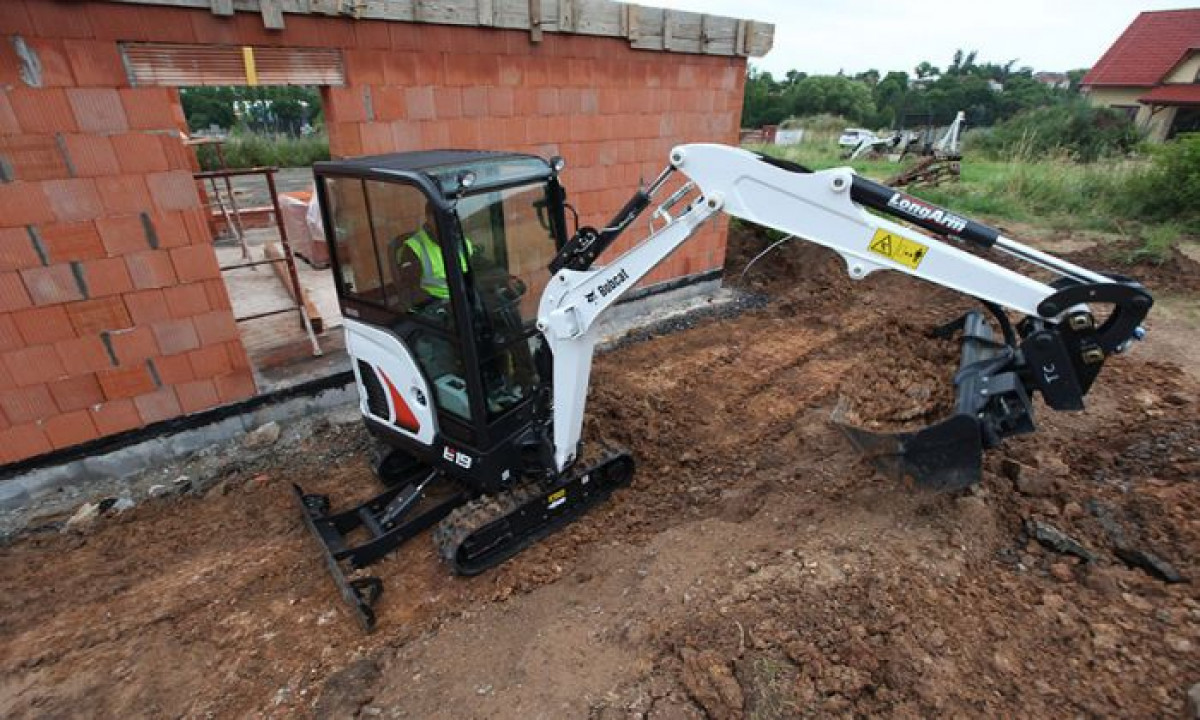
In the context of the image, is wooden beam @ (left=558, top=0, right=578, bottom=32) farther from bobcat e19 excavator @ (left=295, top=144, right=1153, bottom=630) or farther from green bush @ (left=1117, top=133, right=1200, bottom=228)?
green bush @ (left=1117, top=133, right=1200, bottom=228)

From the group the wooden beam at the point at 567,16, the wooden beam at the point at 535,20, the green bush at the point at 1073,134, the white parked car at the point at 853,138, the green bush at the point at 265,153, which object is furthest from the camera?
the white parked car at the point at 853,138

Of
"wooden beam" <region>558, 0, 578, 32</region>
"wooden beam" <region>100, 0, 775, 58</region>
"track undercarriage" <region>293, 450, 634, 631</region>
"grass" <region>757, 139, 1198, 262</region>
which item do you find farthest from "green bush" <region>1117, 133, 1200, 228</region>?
"track undercarriage" <region>293, 450, 634, 631</region>

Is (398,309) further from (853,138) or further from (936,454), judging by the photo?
(853,138)

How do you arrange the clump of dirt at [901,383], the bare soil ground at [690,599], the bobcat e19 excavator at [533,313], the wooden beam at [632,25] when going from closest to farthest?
the bare soil ground at [690,599]
the bobcat e19 excavator at [533,313]
the clump of dirt at [901,383]
the wooden beam at [632,25]

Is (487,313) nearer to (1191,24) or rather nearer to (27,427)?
(27,427)

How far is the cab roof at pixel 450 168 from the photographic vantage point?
300 centimetres

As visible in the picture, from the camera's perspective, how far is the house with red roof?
76.2 feet

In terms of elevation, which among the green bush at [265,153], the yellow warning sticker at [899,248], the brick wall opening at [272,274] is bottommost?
the green bush at [265,153]

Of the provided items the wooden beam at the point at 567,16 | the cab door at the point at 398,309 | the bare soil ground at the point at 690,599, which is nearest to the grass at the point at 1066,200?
the bare soil ground at the point at 690,599

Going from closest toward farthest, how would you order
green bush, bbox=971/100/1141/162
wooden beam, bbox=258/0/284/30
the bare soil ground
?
the bare soil ground < wooden beam, bbox=258/0/284/30 < green bush, bbox=971/100/1141/162

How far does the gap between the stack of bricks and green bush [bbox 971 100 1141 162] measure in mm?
22150

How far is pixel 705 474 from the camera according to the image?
4602mm

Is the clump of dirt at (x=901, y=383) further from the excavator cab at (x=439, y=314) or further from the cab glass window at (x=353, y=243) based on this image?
the cab glass window at (x=353, y=243)

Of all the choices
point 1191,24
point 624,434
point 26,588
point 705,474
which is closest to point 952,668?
point 705,474
